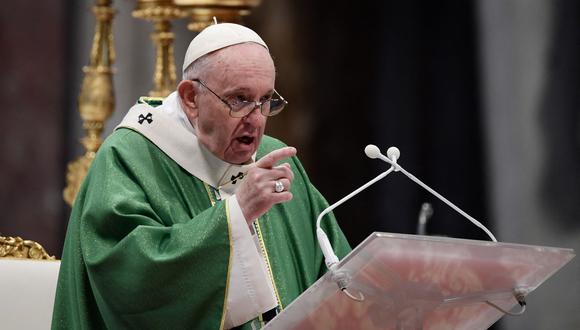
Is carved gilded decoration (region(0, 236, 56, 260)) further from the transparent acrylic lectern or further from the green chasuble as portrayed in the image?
the transparent acrylic lectern

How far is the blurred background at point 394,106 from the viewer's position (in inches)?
276

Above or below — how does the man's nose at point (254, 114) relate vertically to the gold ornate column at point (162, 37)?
above

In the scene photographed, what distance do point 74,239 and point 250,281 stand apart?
0.52 meters

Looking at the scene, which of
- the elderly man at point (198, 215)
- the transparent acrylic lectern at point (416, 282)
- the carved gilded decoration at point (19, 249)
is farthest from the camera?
the carved gilded decoration at point (19, 249)

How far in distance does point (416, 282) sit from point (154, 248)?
770 millimetres

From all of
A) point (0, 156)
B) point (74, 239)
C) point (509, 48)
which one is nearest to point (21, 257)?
point (74, 239)

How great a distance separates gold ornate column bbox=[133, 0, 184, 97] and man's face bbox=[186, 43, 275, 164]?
374 cm

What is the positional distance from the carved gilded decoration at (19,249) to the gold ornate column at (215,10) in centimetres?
327

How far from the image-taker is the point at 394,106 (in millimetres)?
7949

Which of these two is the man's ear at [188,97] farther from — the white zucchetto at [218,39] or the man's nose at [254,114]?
the man's nose at [254,114]

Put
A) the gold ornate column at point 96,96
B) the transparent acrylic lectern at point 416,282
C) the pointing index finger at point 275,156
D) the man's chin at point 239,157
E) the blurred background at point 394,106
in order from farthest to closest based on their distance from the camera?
the gold ornate column at point 96,96, the blurred background at point 394,106, the man's chin at point 239,157, the pointing index finger at point 275,156, the transparent acrylic lectern at point 416,282

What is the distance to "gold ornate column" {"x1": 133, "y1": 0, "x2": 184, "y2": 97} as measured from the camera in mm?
8219

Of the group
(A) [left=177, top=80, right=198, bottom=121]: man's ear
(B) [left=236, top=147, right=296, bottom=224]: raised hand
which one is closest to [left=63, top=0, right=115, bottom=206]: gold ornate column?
(A) [left=177, top=80, right=198, bottom=121]: man's ear

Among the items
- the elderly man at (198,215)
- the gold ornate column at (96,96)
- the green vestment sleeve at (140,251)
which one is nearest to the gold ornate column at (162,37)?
the gold ornate column at (96,96)
